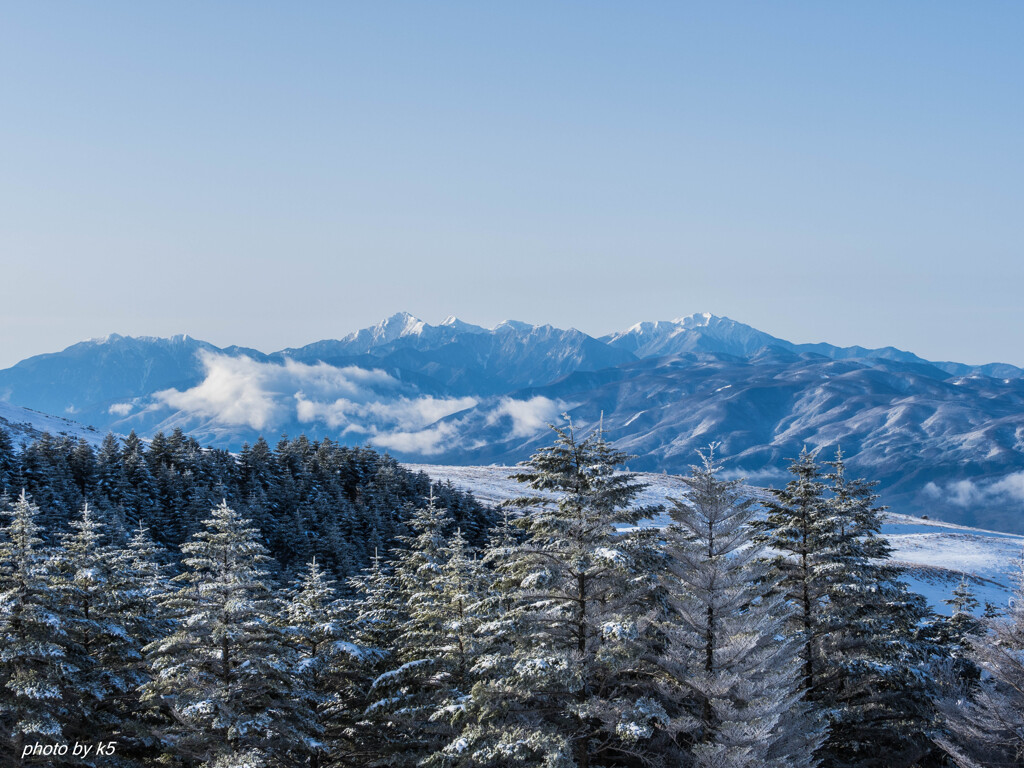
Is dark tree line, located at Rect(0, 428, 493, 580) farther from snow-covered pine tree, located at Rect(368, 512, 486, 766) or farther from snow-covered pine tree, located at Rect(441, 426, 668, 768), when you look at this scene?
snow-covered pine tree, located at Rect(441, 426, 668, 768)

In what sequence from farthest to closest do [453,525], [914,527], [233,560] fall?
[914,527] < [453,525] < [233,560]

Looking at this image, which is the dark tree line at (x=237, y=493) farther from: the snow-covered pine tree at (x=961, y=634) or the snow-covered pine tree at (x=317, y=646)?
the snow-covered pine tree at (x=961, y=634)

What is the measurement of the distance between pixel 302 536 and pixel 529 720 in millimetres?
59962

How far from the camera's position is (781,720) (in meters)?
22.9

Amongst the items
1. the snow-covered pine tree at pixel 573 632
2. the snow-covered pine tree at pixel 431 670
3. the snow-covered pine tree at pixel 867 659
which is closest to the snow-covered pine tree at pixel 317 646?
the snow-covered pine tree at pixel 431 670

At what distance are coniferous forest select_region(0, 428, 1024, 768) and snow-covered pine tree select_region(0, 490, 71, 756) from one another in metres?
0.07

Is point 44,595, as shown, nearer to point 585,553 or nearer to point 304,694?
point 304,694

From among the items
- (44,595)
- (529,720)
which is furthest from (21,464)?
(529,720)

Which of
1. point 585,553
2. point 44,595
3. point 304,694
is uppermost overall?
point 585,553

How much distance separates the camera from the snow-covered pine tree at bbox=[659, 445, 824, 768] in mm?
20078

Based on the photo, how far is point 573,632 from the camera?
2164 cm

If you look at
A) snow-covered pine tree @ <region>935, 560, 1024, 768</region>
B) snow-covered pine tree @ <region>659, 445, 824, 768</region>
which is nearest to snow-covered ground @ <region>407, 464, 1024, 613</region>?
snow-covered pine tree @ <region>935, 560, 1024, 768</region>

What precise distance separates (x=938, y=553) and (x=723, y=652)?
12389 cm

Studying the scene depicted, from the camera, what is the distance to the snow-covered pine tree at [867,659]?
27.2m
